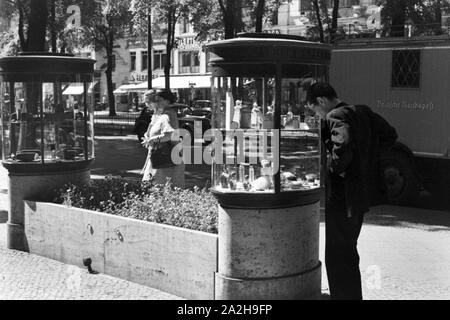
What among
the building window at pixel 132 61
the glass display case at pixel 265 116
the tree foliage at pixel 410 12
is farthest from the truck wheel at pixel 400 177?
the building window at pixel 132 61

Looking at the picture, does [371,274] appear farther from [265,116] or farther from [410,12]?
[410,12]

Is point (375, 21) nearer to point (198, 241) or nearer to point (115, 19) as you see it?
point (115, 19)

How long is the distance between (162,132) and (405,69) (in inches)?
200

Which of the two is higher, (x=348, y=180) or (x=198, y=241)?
(x=348, y=180)

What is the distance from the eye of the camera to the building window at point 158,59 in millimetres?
70625

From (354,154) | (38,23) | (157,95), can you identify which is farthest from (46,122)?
(38,23)

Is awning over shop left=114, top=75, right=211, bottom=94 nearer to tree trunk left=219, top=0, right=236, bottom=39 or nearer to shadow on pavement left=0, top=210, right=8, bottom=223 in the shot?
tree trunk left=219, top=0, right=236, bottom=39

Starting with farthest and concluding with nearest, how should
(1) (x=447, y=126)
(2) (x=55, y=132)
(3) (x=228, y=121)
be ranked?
(1) (x=447, y=126)
(2) (x=55, y=132)
(3) (x=228, y=121)

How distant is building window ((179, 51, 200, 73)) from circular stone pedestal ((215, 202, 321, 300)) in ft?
197

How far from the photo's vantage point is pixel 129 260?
6.47 m

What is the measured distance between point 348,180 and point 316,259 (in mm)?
1029

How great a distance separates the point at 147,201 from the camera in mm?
6941
